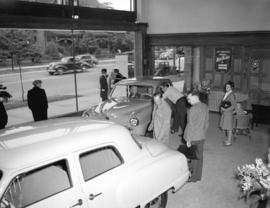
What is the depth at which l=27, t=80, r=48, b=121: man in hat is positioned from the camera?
798cm

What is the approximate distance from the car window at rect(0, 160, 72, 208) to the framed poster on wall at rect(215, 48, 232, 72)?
9142 millimetres

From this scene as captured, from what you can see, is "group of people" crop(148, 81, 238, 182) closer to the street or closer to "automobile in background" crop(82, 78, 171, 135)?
"automobile in background" crop(82, 78, 171, 135)

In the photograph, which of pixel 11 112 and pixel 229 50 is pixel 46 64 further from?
pixel 229 50

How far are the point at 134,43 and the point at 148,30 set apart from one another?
0.85m

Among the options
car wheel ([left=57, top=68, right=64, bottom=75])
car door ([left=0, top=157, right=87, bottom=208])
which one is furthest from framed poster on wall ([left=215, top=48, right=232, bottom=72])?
car door ([left=0, top=157, right=87, bottom=208])

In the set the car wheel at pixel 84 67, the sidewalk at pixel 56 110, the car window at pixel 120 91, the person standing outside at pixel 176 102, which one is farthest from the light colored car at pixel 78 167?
the car wheel at pixel 84 67

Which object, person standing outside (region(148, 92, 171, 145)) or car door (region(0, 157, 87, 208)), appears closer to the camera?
car door (region(0, 157, 87, 208))

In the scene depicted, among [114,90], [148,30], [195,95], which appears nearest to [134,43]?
[148,30]

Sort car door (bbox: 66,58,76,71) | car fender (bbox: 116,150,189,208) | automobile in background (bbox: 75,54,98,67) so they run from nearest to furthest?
car fender (bbox: 116,150,189,208) → car door (bbox: 66,58,76,71) → automobile in background (bbox: 75,54,98,67)

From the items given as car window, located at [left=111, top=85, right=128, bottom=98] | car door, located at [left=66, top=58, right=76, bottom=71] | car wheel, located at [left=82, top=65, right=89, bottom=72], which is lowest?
car window, located at [left=111, top=85, right=128, bottom=98]

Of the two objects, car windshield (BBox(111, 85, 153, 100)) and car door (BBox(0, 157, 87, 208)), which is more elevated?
car windshield (BBox(111, 85, 153, 100))

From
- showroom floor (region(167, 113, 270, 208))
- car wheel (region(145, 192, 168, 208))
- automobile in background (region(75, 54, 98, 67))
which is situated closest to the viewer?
car wheel (region(145, 192, 168, 208))

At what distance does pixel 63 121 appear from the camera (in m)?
4.14

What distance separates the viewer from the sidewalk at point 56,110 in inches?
421
